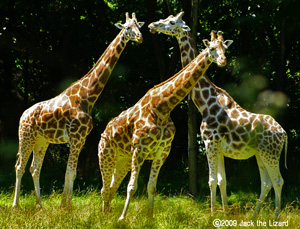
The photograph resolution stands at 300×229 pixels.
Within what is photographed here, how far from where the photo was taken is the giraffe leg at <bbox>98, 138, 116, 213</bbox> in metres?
6.94

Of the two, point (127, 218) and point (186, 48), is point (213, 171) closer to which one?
point (127, 218)

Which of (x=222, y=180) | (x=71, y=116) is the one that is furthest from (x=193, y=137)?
(x=71, y=116)

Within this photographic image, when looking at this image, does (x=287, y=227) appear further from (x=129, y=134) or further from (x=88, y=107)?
(x=88, y=107)

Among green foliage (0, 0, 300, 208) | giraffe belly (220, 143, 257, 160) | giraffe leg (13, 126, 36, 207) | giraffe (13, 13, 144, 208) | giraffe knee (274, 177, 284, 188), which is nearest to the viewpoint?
giraffe knee (274, 177, 284, 188)

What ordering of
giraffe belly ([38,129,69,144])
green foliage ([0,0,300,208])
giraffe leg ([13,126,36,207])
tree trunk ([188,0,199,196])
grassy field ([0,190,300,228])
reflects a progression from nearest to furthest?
grassy field ([0,190,300,228]) < giraffe belly ([38,129,69,144]) < giraffe leg ([13,126,36,207]) < tree trunk ([188,0,199,196]) < green foliage ([0,0,300,208])

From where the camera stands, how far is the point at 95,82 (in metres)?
7.20

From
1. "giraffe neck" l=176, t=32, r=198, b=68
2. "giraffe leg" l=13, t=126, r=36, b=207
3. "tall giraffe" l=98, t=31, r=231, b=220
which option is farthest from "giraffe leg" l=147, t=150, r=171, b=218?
"giraffe leg" l=13, t=126, r=36, b=207

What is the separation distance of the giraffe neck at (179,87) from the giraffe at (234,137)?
906mm

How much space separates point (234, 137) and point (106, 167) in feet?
7.22

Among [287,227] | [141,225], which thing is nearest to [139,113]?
[141,225]

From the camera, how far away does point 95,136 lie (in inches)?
476

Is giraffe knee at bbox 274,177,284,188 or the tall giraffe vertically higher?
the tall giraffe

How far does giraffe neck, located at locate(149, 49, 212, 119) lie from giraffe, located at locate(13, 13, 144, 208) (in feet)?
3.54

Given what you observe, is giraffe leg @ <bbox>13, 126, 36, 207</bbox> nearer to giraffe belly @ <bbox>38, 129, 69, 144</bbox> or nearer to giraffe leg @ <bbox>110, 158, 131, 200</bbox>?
giraffe belly @ <bbox>38, 129, 69, 144</bbox>
